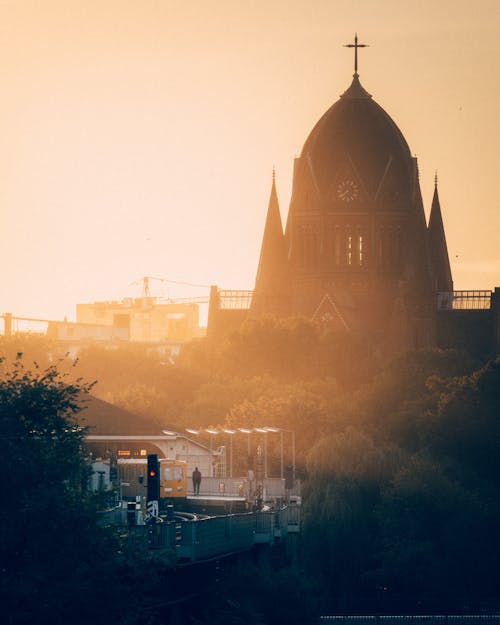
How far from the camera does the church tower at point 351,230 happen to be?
A: 180 metres

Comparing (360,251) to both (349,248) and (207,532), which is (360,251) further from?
(207,532)

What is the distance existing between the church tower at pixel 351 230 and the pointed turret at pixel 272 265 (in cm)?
8

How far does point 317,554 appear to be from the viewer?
82.6 metres

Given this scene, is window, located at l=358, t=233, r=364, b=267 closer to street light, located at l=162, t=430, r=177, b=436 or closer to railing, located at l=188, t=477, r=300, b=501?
street light, located at l=162, t=430, r=177, b=436

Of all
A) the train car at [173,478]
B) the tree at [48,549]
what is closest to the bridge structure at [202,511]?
the train car at [173,478]

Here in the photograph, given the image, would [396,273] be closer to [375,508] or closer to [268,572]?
[375,508]

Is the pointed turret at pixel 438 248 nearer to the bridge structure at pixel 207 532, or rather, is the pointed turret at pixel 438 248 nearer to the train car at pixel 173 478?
the train car at pixel 173 478

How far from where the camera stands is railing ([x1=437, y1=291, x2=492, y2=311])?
602 feet

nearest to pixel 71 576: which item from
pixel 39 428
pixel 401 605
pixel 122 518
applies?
pixel 39 428

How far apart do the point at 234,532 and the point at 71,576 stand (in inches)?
605

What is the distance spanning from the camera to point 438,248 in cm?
18750

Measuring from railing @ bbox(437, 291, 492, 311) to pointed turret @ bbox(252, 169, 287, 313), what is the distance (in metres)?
13.3

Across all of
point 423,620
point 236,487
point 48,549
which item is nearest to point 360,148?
point 236,487

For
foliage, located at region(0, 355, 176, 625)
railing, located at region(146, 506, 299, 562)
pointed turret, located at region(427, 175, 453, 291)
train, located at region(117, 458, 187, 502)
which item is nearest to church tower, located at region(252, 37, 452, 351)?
pointed turret, located at region(427, 175, 453, 291)
